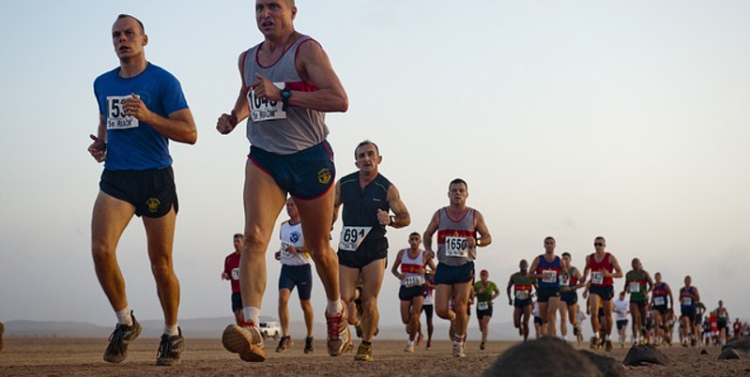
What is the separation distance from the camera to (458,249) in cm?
1388

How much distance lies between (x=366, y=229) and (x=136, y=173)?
154 inches

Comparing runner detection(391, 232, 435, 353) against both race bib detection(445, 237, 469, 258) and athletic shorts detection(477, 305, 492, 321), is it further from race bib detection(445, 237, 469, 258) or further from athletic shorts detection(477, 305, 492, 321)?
athletic shorts detection(477, 305, 492, 321)

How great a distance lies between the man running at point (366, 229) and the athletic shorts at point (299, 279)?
447cm

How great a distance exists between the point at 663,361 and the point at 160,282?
15.8 ft

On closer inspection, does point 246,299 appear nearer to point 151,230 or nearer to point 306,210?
point 306,210

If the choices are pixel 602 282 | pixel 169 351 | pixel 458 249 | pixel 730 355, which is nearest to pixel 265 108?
pixel 169 351

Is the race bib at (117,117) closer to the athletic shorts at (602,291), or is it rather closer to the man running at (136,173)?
the man running at (136,173)

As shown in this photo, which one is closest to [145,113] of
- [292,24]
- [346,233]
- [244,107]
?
[244,107]

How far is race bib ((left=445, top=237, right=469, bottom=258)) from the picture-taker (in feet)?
45.4

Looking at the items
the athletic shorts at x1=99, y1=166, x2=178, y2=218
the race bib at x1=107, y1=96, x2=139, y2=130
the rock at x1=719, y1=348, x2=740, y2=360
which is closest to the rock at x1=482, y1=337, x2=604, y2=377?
the athletic shorts at x1=99, y1=166, x2=178, y2=218

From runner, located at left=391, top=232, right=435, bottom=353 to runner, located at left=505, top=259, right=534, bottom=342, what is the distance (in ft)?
13.9

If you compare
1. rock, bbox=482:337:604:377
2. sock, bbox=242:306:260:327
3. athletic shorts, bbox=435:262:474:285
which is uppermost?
athletic shorts, bbox=435:262:474:285

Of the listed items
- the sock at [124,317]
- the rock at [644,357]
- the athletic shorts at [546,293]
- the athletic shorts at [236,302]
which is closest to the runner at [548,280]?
the athletic shorts at [546,293]

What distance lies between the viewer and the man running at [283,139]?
298 inches
